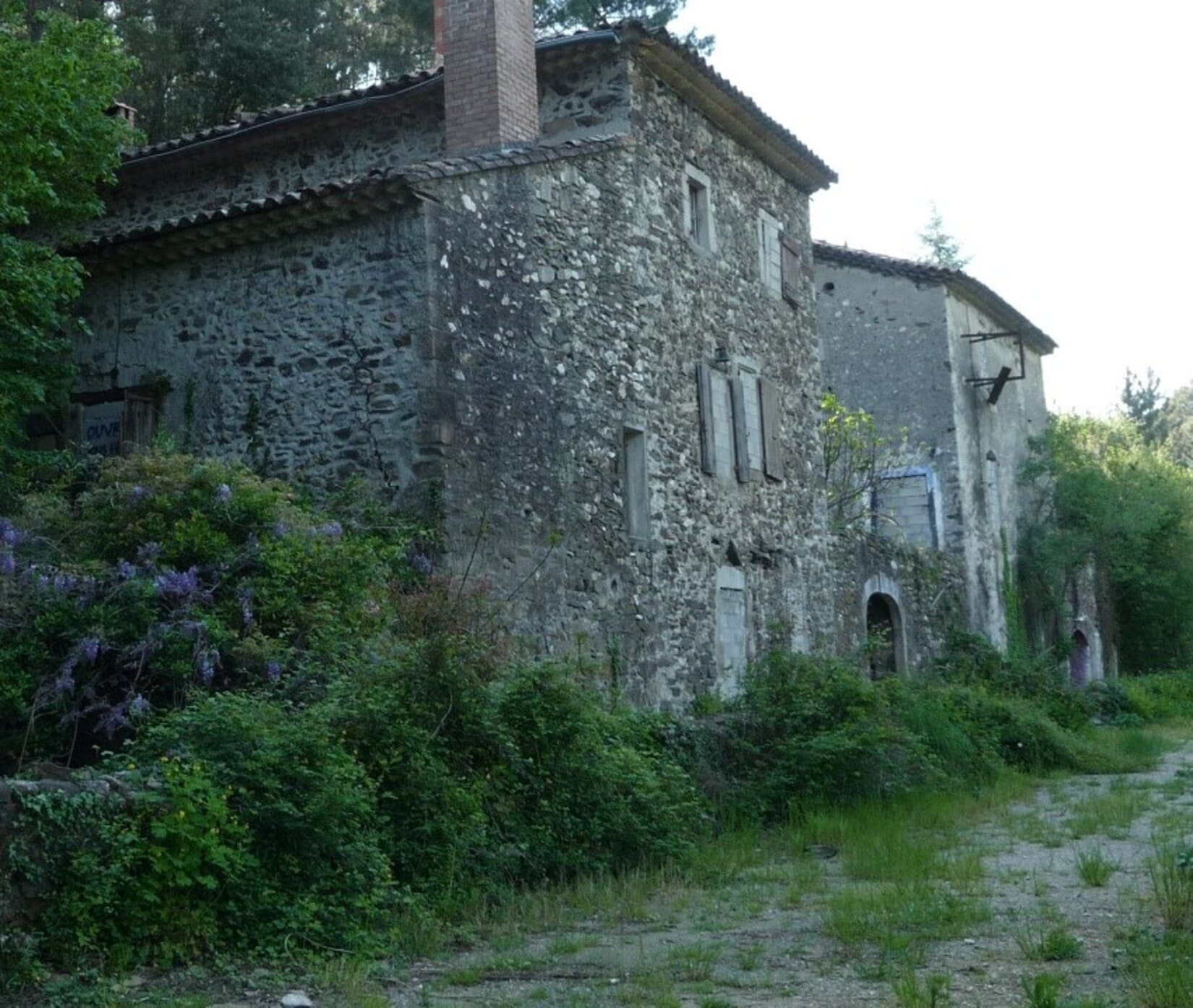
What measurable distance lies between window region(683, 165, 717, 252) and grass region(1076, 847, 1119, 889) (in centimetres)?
949

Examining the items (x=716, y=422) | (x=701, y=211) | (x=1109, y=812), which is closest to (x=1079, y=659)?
(x=716, y=422)

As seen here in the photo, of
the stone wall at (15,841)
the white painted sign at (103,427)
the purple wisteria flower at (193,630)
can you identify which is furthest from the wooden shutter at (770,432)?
the stone wall at (15,841)

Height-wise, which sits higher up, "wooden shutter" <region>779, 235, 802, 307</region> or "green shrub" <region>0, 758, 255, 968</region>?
"wooden shutter" <region>779, 235, 802, 307</region>

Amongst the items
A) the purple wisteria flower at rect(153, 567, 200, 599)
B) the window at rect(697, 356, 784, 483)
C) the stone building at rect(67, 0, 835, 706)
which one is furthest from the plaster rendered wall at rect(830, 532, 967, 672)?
the purple wisteria flower at rect(153, 567, 200, 599)

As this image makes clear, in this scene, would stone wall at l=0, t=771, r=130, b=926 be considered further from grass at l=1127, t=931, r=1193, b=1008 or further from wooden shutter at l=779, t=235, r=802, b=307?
wooden shutter at l=779, t=235, r=802, b=307

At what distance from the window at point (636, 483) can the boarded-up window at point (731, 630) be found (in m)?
1.76

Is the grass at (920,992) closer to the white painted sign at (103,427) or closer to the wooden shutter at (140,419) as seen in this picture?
the wooden shutter at (140,419)

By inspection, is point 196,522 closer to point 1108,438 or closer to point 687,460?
point 687,460

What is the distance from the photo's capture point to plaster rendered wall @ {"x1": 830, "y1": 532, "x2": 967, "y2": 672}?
1938 cm

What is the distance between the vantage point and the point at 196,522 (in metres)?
10.0

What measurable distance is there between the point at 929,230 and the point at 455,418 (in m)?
29.7

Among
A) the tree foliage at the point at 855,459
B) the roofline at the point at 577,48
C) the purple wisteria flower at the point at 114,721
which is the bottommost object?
the purple wisteria flower at the point at 114,721

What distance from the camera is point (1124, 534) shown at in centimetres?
2686

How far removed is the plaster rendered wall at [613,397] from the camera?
12.4 m
